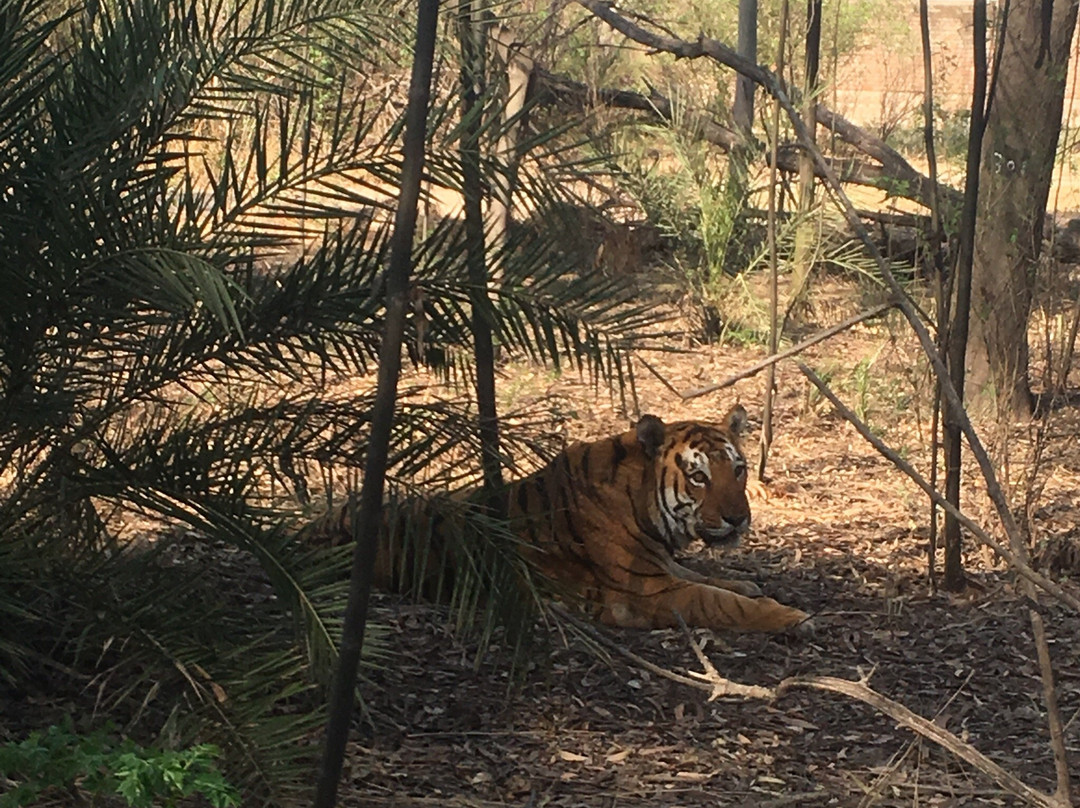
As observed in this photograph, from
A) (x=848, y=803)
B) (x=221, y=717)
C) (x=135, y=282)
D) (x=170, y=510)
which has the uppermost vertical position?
(x=135, y=282)

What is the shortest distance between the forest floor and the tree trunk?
1.78 meters

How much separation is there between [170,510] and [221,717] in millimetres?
598

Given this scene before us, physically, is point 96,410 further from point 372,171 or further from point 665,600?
point 665,600

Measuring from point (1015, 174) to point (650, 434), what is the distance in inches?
177

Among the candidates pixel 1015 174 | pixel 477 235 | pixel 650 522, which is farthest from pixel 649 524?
pixel 1015 174

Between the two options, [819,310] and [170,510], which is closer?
[170,510]

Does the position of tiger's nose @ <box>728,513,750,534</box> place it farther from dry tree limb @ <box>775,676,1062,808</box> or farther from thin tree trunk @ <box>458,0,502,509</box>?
dry tree limb @ <box>775,676,1062,808</box>

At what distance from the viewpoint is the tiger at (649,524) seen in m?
5.46

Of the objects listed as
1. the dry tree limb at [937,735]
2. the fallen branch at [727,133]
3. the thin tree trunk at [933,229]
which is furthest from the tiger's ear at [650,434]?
the fallen branch at [727,133]

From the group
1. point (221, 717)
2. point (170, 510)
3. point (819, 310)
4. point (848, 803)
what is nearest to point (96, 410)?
point (170, 510)

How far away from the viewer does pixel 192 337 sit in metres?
3.94

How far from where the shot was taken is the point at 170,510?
12.4 ft

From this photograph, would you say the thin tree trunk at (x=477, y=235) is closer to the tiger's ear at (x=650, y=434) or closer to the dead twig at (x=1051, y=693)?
the tiger's ear at (x=650, y=434)

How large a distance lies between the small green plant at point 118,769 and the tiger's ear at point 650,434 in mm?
2977
